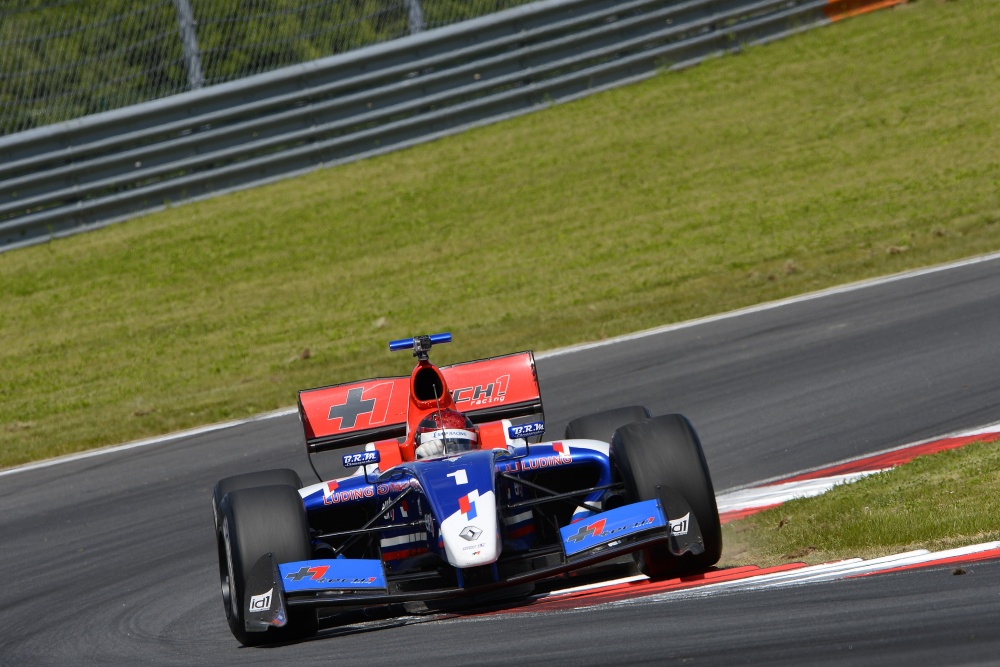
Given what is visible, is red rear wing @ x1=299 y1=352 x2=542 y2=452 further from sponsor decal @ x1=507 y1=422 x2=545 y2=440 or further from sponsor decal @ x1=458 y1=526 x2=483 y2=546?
sponsor decal @ x1=458 y1=526 x2=483 y2=546

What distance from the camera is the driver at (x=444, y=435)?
7219 mm

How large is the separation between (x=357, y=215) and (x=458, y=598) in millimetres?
11279

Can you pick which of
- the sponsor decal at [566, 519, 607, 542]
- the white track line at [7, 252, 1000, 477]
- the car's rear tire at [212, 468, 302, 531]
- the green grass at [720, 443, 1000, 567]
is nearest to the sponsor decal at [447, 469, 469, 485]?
the sponsor decal at [566, 519, 607, 542]

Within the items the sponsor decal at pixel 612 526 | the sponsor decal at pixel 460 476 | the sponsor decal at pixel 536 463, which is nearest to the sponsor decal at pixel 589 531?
the sponsor decal at pixel 612 526

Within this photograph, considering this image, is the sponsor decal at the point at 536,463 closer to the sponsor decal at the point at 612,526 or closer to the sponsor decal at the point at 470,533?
the sponsor decal at the point at 612,526

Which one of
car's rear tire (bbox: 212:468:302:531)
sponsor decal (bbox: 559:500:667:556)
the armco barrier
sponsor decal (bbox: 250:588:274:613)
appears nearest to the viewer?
sponsor decal (bbox: 250:588:274:613)

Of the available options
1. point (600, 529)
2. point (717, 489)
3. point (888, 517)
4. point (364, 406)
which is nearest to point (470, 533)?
point (600, 529)

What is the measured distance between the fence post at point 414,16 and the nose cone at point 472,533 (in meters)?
12.9

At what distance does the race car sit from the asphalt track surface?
22 cm

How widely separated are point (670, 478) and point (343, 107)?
40.3 feet

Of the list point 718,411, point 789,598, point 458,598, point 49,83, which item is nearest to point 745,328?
point 718,411

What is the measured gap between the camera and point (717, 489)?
28.6ft

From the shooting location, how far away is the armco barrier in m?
16.6

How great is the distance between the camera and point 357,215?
17.2 m
